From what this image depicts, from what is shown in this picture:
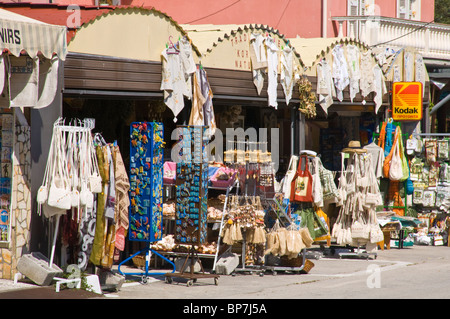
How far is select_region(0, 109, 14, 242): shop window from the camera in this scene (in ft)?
37.6

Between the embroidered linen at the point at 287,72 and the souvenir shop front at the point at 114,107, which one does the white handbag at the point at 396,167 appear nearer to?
the embroidered linen at the point at 287,72

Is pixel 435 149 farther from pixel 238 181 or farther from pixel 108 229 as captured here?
pixel 108 229

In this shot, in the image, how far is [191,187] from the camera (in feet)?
41.0

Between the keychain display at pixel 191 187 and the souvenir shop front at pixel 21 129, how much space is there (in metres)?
2.04

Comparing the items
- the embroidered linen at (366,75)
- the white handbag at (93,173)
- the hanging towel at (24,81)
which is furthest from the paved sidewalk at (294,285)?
the embroidered linen at (366,75)

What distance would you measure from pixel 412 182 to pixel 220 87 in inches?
239

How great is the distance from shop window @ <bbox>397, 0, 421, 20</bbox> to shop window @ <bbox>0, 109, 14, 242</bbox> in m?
18.8

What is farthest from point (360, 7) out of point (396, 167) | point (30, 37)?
point (30, 37)

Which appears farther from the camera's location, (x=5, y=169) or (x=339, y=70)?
(x=339, y=70)

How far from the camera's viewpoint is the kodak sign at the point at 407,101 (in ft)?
63.0

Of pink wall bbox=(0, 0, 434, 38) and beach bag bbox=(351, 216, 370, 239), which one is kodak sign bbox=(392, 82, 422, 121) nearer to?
pink wall bbox=(0, 0, 434, 38)

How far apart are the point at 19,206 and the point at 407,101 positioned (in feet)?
34.7

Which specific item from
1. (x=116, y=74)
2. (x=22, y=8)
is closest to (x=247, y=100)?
(x=116, y=74)

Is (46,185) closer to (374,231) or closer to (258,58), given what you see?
(258,58)
